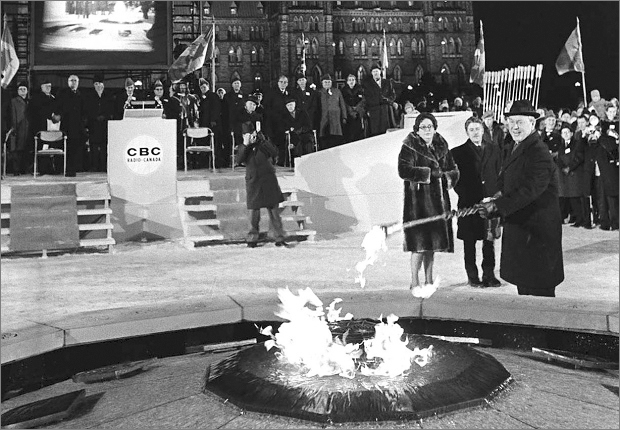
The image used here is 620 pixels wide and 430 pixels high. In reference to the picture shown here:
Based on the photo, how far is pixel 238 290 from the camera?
8328 mm

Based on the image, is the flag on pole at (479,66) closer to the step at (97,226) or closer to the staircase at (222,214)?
the staircase at (222,214)

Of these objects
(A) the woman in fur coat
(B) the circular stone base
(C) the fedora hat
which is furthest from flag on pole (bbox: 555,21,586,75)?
(B) the circular stone base

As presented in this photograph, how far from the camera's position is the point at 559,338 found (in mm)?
4207

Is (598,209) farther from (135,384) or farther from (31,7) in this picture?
(31,7)

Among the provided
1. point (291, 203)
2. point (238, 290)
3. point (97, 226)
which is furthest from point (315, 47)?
point (238, 290)

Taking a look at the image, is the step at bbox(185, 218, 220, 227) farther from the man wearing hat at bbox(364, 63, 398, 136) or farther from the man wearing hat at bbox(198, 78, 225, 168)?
the man wearing hat at bbox(364, 63, 398, 136)

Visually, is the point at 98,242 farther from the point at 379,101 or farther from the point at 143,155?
the point at 379,101

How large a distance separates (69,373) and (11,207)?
869 cm

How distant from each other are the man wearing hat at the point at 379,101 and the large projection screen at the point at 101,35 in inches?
224

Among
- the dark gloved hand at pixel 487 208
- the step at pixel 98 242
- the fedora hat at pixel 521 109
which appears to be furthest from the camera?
the step at pixel 98 242

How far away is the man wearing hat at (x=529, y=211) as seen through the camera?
544 centimetres

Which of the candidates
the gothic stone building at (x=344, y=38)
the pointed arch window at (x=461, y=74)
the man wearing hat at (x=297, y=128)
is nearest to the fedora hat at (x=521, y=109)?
the man wearing hat at (x=297, y=128)

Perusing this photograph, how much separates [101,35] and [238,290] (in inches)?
517

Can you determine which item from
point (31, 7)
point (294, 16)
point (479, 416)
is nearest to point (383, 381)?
point (479, 416)
